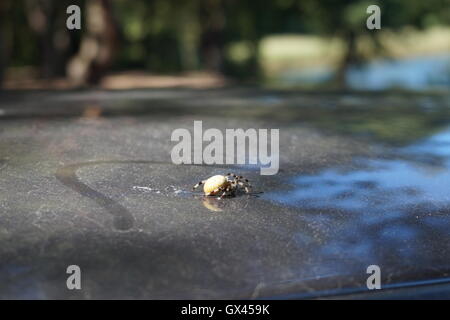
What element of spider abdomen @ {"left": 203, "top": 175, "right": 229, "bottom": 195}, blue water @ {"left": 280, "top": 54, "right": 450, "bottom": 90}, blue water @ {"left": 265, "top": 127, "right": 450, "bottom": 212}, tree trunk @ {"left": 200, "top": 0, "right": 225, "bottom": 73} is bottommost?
blue water @ {"left": 265, "top": 127, "right": 450, "bottom": 212}

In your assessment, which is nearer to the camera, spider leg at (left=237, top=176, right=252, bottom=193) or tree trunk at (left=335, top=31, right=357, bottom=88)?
spider leg at (left=237, top=176, right=252, bottom=193)

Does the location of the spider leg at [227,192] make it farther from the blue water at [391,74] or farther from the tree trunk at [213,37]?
the blue water at [391,74]

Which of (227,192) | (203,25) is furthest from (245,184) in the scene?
(203,25)

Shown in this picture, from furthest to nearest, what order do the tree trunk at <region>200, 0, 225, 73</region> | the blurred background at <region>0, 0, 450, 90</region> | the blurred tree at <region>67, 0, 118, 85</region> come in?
1. the tree trunk at <region>200, 0, 225, 73</region>
2. the blurred background at <region>0, 0, 450, 90</region>
3. the blurred tree at <region>67, 0, 118, 85</region>

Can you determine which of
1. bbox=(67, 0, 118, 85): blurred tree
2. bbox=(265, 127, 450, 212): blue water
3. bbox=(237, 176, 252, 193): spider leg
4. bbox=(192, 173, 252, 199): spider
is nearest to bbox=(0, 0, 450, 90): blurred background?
bbox=(67, 0, 118, 85): blurred tree

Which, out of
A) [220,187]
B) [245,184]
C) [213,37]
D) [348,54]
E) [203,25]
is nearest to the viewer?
[220,187]

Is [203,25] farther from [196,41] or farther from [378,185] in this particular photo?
[378,185]

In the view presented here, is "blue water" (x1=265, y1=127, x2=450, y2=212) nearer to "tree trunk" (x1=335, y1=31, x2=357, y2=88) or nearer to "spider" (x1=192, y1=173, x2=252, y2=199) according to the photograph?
"spider" (x1=192, y1=173, x2=252, y2=199)

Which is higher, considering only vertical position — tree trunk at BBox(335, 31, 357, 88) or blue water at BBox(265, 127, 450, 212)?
tree trunk at BBox(335, 31, 357, 88)

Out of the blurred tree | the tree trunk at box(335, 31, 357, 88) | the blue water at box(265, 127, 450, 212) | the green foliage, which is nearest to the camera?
the blue water at box(265, 127, 450, 212)
